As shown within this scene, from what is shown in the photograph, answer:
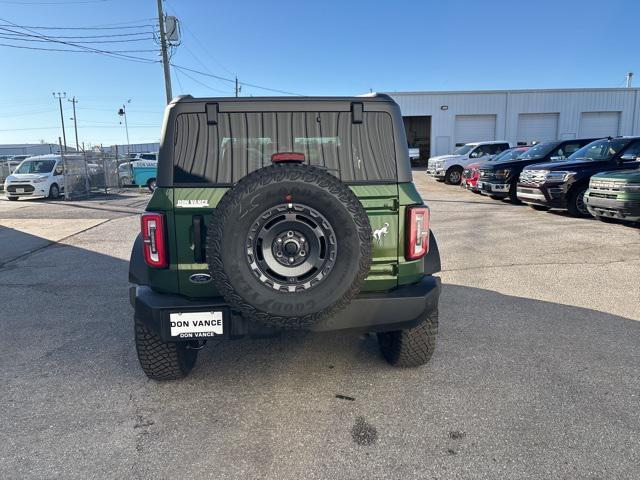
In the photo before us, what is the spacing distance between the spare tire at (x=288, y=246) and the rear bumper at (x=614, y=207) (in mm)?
7825

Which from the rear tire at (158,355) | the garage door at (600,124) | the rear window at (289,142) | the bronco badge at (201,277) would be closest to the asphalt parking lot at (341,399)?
the rear tire at (158,355)

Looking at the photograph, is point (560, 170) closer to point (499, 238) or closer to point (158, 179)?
point (499, 238)

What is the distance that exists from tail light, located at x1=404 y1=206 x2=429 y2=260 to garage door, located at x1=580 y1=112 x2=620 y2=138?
120 ft

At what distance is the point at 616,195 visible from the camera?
28.1ft

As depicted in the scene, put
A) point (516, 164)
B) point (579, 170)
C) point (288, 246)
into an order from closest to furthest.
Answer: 1. point (288, 246)
2. point (579, 170)
3. point (516, 164)

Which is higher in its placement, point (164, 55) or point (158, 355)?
Result: point (164, 55)

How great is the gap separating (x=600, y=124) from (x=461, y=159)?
20.4m

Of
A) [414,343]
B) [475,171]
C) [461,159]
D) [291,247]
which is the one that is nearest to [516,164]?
[475,171]

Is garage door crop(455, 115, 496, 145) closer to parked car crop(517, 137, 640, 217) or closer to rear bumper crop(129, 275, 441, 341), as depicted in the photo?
parked car crop(517, 137, 640, 217)

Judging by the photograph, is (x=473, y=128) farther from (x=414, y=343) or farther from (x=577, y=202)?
(x=414, y=343)

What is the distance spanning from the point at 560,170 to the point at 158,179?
10279mm

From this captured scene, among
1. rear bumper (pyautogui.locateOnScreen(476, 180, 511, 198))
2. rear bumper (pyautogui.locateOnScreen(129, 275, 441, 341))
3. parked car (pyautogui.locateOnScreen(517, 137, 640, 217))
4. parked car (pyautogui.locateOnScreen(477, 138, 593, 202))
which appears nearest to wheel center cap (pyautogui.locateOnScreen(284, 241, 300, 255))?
rear bumper (pyautogui.locateOnScreen(129, 275, 441, 341))

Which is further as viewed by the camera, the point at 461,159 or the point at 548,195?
the point at 461,159

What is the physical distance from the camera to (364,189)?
2947 mm
